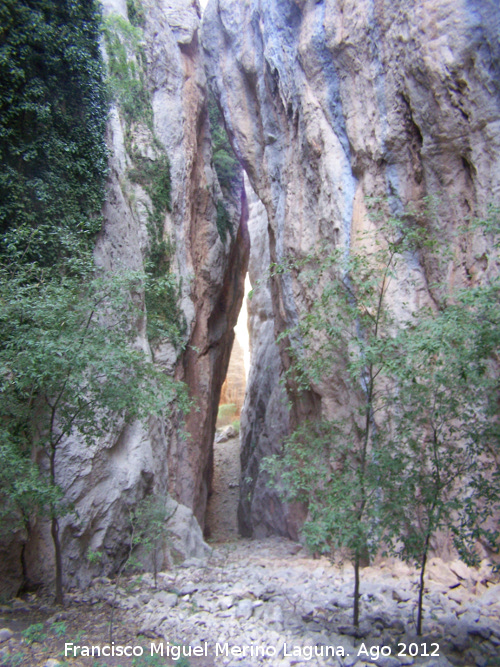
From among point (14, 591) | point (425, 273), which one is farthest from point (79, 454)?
point (425, 273)

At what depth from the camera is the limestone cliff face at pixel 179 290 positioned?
823cm

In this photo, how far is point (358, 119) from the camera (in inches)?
417

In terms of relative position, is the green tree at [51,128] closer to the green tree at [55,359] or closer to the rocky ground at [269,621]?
the green tree at [55,359]

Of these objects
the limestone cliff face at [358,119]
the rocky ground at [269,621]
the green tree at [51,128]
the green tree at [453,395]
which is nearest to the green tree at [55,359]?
the rocky ground at [269,621]

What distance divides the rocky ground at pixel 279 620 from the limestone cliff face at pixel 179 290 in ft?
3.75

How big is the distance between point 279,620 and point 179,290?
9602mm

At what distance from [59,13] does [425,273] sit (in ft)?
29.7

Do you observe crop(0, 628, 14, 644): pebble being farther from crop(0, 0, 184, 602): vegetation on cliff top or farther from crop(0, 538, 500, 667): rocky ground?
crop(0, 0, 184, 602): vegetation on cliff top

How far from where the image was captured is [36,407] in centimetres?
675

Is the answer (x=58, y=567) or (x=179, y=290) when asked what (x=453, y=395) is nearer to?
(x=58, y=567)

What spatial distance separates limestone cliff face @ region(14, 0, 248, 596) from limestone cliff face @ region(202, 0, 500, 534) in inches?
75.1

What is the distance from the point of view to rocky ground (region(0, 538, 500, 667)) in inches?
220

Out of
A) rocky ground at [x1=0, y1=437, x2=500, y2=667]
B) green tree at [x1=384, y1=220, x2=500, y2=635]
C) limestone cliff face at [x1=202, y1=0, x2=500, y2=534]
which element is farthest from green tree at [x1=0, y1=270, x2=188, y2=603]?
green tree at [x1=384, y1=220, x2=500, y2=635]

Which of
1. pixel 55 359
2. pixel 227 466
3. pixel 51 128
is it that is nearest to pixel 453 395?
pixel 55 359
